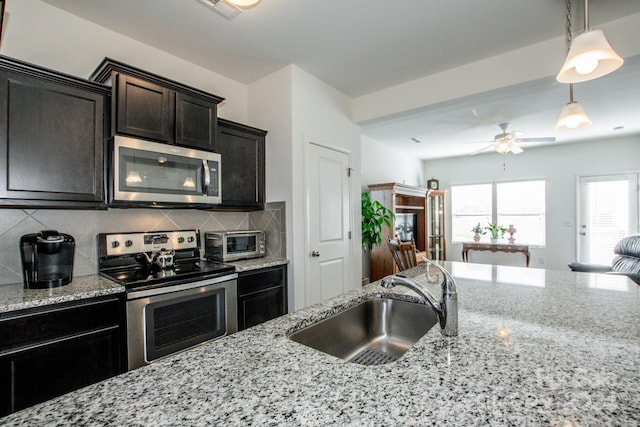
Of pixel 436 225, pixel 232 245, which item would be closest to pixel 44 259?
pixel 232 245

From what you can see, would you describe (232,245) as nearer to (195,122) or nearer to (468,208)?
(195,122)

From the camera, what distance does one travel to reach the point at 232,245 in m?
2.67

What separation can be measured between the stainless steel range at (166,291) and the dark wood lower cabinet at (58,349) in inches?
3.6

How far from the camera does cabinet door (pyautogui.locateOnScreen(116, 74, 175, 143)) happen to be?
6.53 ft

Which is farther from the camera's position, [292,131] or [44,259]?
[292,131]

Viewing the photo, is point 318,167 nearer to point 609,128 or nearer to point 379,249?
point 379,249

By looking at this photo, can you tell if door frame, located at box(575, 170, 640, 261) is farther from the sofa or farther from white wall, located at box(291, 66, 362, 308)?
white wall, located at box(291, 66, 362, 308)

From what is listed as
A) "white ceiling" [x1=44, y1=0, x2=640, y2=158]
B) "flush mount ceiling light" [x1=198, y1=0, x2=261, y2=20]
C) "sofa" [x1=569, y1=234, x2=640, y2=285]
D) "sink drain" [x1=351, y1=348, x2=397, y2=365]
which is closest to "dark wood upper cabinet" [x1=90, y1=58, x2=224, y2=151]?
"white ceiling" [x1=44, y1=0, x2=640, y2=158]

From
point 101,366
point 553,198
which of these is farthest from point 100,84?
point 553,198

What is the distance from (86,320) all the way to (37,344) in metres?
0.20

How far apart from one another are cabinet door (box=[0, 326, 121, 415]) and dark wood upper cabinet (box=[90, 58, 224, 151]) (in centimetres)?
127

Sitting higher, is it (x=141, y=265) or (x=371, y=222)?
(x=371, y=222)

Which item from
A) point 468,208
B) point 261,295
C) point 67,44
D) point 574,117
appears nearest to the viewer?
point 574,117

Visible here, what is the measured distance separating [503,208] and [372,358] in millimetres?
6388
